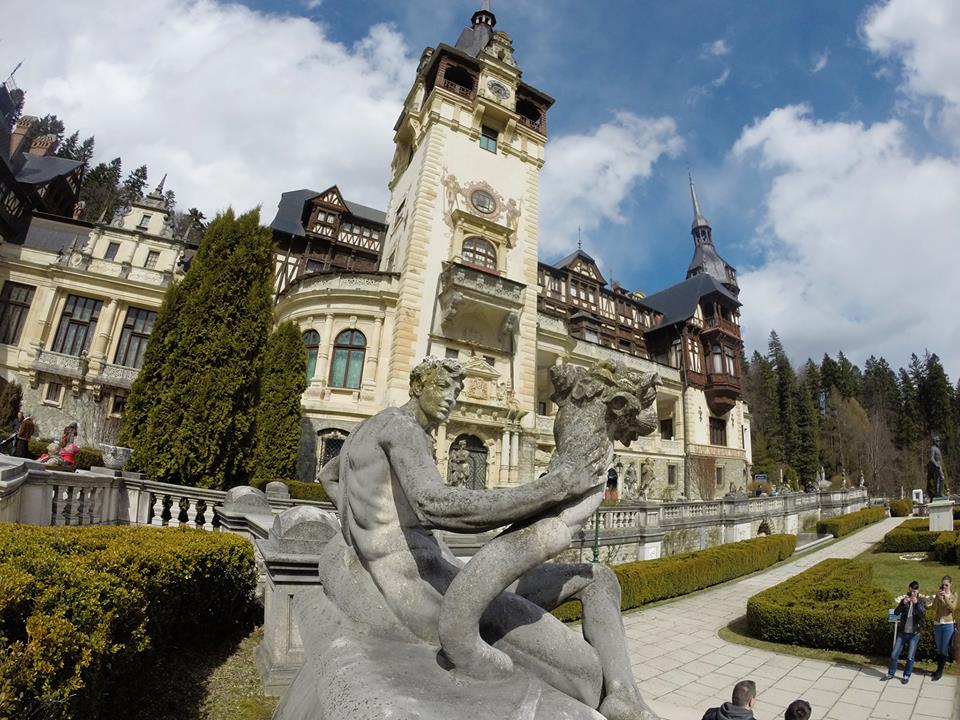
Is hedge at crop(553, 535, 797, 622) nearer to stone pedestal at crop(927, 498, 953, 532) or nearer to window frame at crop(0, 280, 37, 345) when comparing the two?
stone pedestal at crop(927, 498, 953, 532)

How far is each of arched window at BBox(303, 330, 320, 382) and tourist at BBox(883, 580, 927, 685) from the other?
21.0 meters

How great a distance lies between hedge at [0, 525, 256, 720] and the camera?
8.16ft

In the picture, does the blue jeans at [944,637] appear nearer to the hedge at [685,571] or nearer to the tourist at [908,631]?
the tourist at [908,631]

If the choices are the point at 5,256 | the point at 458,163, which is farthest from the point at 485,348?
the point at 5,256

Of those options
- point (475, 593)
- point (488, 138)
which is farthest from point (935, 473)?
point (475, 593)

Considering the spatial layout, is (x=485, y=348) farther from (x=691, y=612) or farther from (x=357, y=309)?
(x=691, y=612)

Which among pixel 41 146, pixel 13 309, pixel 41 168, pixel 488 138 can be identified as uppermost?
pixel 41 146

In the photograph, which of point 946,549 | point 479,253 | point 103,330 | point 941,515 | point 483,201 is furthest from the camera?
point 103,330

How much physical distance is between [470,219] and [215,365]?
47.2 feet

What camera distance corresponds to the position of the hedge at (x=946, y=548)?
51.2 ft

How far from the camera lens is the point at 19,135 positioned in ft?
122

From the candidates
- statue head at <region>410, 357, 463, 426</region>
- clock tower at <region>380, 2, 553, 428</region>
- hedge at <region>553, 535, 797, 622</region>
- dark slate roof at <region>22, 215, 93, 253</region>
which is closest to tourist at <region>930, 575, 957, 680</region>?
hedge at <region>553, 535, 797, 622</region>

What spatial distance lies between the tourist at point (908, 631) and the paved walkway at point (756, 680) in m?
0.18

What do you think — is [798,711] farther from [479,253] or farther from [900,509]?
[900,509]
